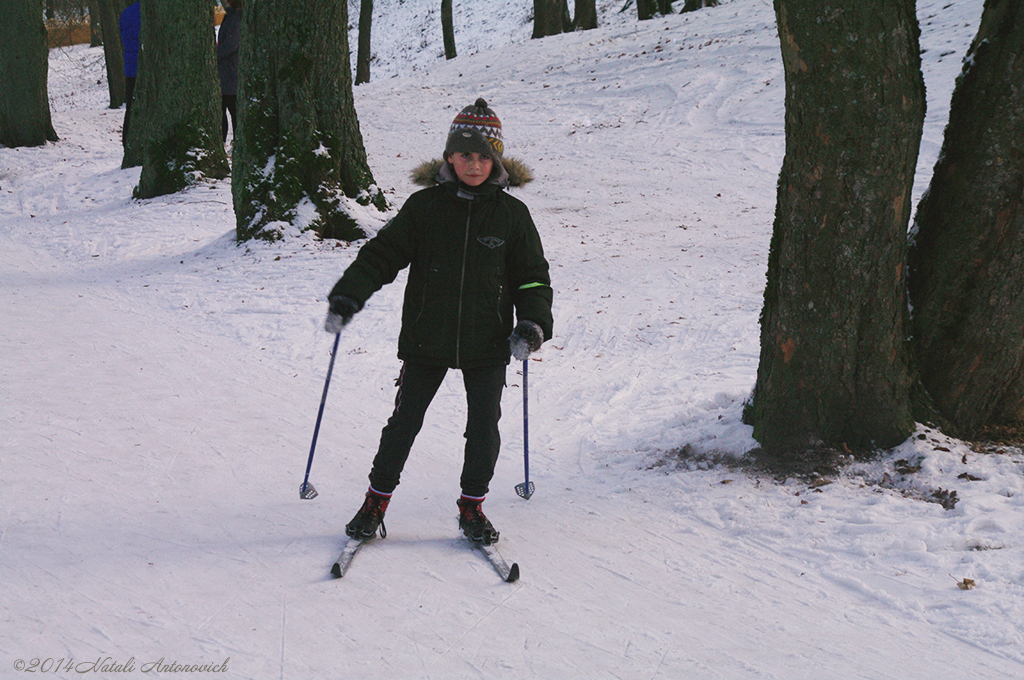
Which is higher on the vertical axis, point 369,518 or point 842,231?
point 842,231

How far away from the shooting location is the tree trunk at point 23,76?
1388 cm

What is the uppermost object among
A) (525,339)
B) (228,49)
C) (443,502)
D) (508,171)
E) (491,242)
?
(228,49)

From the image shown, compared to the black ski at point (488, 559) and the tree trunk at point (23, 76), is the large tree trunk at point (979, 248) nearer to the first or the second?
the black ski at point (488, 559)

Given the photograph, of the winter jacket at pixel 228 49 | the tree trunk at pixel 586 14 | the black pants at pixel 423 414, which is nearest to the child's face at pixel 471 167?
the black pants at pixel 423 414

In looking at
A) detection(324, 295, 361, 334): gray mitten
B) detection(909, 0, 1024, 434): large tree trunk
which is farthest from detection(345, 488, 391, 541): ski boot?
detection(909, 0, 1024, 434): large tree trunk

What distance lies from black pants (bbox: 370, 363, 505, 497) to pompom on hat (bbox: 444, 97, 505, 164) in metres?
0.88

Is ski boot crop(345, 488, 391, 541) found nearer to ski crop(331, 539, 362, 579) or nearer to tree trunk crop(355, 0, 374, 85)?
ski crop(331, 539, 362, 579)

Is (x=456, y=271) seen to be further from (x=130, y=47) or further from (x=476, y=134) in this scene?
(x=130, y=47)

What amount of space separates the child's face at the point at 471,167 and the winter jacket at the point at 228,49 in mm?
9512

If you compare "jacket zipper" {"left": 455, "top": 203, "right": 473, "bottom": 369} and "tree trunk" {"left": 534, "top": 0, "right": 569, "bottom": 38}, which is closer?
"jacket zipper" {"left": 455, "top": 203, "right": 473, "bottom": 369}

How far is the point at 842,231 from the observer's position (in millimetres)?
3723

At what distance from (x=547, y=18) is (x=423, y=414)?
21927 mm

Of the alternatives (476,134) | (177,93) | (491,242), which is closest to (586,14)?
(177,93)

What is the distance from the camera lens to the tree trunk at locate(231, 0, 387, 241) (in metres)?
8.11
